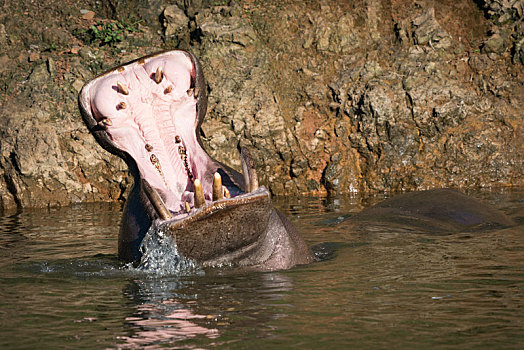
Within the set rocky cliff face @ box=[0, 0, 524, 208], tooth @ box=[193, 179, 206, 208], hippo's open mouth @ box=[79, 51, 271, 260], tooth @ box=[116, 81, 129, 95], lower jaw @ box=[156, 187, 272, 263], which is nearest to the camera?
tooth @ box=[193, 179, 206, 208]

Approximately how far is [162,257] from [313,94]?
8.65 m

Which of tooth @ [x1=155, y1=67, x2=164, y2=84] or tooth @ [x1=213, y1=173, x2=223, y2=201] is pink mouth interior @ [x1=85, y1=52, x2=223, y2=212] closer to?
tooth @ [x1=155, y1=67, x2=164, y2=84]

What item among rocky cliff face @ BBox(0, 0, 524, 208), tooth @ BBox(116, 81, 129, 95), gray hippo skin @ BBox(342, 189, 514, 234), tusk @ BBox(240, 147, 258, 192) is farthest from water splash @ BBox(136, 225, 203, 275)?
rocky cliff face @ BBox(0, 0, 524, 208)

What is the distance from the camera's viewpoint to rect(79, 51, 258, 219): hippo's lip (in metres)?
4.53

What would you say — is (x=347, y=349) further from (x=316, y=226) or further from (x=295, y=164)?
(x=295, y=164)

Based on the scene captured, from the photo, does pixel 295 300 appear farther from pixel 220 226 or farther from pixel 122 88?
pixel 122 88

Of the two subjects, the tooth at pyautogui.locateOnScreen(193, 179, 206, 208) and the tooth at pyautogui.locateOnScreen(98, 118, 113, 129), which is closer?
the tooth at pyautogui.locateOnScreen(193, 179, 206, 208)

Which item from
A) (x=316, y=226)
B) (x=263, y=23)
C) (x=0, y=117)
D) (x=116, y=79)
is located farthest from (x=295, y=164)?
(x=116, y=79)

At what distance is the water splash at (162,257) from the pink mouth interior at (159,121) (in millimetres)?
325

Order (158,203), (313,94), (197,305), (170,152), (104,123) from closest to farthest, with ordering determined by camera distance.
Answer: (197,305) → (158,203) → (104,123) → (170,152) → (313,94)

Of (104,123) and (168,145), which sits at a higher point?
(104,123)

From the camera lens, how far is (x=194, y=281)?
4.42 m

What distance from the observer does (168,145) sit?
15.5 ft

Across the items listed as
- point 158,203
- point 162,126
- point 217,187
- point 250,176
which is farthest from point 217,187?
point 162,126
